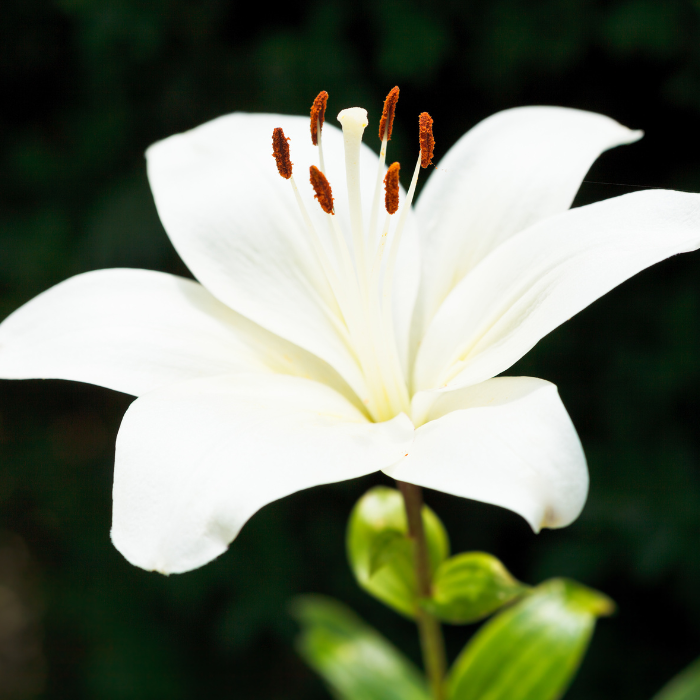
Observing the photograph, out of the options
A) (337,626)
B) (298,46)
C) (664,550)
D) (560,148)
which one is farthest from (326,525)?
(560,148)

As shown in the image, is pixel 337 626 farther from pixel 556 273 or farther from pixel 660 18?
pixel 660 18

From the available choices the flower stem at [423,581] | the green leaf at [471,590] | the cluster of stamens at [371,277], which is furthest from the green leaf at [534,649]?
the cluster of stamens at [371,277]

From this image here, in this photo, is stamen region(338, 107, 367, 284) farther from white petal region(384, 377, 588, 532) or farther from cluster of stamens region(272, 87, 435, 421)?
white petal region(384, 377, 588, 532)

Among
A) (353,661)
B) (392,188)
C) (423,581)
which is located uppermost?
(392,188)

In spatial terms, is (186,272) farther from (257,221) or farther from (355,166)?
(355,166)

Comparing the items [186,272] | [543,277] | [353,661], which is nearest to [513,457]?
[543,277]

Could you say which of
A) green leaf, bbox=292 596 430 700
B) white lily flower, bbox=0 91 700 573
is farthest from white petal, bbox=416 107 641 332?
green leaf, bbox=292 596 430 700
